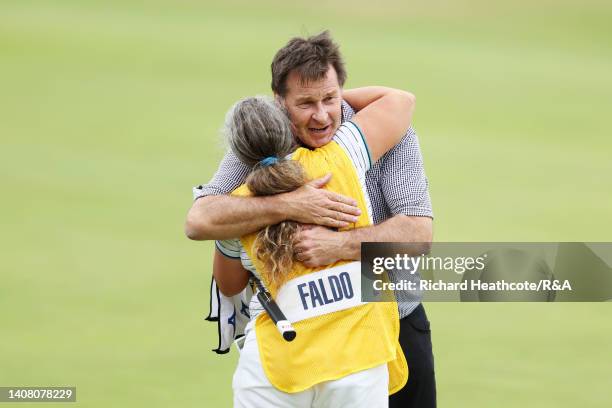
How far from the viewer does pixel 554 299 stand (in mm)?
7004

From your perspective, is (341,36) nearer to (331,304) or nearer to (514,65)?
(514,65)

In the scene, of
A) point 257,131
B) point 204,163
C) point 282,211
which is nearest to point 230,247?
point 282,211

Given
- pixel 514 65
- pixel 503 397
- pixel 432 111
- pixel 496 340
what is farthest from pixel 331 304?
pixel 514 65

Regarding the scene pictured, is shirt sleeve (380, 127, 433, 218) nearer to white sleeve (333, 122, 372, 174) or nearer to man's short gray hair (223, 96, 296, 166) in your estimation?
white sleeve (333, 122, 372, 174)

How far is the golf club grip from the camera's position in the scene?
3180mm

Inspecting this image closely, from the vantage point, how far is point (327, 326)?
10.6 ft

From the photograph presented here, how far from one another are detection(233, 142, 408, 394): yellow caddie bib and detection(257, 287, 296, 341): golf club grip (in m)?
0.03

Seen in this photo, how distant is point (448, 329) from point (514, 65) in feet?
24.1

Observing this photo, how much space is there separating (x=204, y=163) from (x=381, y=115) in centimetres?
624

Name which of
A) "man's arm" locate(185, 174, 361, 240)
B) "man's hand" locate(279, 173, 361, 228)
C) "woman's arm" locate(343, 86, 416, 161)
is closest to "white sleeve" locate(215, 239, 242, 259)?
"man's arm" locate(185, 174, 361, 240)

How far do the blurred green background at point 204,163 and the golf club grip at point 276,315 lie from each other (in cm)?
63

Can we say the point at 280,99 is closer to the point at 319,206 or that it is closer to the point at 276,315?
the point at 319,206

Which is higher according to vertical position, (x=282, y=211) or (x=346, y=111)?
(x=346, y=111)

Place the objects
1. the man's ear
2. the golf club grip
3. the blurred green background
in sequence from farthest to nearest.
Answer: the blurred green background < the man's ear < the golf club grip
